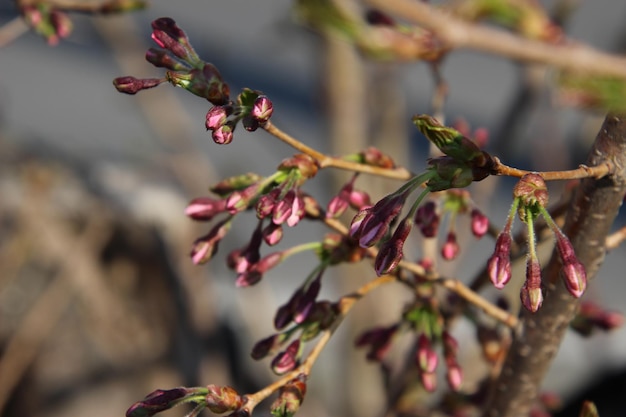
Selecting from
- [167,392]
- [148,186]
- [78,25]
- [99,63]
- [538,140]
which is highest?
[167,392]

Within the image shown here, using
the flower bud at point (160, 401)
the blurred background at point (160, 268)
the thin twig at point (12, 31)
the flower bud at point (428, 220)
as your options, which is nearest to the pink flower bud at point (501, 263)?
the flower bud at point (428, 220)

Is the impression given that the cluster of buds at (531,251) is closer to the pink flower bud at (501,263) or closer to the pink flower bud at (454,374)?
the pink flower bud at (501,263)

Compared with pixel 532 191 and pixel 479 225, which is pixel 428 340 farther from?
pixel 532 191

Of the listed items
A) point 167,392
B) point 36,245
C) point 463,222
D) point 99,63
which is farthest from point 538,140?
point 99,63

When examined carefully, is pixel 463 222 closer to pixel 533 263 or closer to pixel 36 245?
pixel 36 245

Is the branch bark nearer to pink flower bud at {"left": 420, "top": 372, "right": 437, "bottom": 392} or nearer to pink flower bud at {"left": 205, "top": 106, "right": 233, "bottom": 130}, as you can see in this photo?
pink flower bud at {"left": 420, "top": 372, "right": 437, "bottom": 392}

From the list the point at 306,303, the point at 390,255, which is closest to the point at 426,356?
the point at 306,303

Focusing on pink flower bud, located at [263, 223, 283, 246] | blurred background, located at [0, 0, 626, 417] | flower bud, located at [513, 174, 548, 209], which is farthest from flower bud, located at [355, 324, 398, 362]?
blurred background, located at [0, 0, 626, 417]
